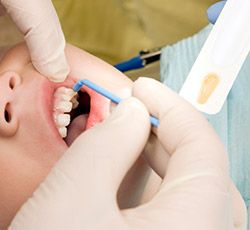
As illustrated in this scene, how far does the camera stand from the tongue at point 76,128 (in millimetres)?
1322

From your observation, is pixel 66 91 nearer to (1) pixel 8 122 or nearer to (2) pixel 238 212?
(1) pixel 8 122

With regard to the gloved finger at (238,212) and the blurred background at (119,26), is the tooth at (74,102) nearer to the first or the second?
the gloved finger at (238,212)

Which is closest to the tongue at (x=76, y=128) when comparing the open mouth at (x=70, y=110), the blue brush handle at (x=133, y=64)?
the open mouth at (x=70, y=110)

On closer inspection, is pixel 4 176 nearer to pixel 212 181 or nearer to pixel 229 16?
pixel 212 181

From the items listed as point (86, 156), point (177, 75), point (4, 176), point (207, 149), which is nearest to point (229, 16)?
point (177, 75)

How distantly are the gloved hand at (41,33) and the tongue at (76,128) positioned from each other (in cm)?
14

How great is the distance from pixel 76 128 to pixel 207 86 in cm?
38

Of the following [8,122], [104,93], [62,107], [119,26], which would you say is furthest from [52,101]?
[119,26]

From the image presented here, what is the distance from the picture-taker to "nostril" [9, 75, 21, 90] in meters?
1.22

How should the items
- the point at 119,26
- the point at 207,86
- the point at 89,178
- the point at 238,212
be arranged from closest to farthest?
the point at 89,178 < the point at 238,212 < the point at 207,86 < the point at 119,26

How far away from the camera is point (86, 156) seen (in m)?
0.93

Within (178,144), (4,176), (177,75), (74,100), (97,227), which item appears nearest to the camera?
(97,227)

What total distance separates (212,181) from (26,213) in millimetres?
343

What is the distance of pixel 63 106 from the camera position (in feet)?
4.16
